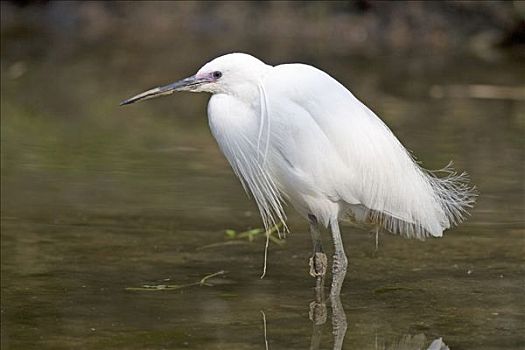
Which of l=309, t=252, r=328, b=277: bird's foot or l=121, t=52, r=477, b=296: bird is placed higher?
l=121, t=52, r=477, b=296: bird

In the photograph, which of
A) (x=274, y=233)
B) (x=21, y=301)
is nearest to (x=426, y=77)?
(x=274, y=233)

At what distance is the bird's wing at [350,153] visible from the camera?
475 centimetres

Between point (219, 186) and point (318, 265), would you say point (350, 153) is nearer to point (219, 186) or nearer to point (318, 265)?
point (318, 265)

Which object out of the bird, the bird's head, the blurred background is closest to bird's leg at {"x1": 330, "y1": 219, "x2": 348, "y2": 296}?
the bird

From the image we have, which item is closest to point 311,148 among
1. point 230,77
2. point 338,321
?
point 230,77

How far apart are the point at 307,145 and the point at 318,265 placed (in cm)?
53

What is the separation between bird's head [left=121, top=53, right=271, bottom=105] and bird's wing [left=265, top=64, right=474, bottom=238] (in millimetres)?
67

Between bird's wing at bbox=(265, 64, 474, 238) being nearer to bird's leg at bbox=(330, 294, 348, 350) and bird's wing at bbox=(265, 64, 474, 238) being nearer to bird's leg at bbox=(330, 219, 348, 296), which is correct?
bird's leg at bbox=(330, 219, 348, 296)

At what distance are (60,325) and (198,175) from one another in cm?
286

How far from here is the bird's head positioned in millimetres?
4719

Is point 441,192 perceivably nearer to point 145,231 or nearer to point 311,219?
point 311,219

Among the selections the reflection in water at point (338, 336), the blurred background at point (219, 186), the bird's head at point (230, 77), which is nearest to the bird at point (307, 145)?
the bird's head at point (230, 77)

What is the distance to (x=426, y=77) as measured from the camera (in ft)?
36.8

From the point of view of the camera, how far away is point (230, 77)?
4.73 meters
